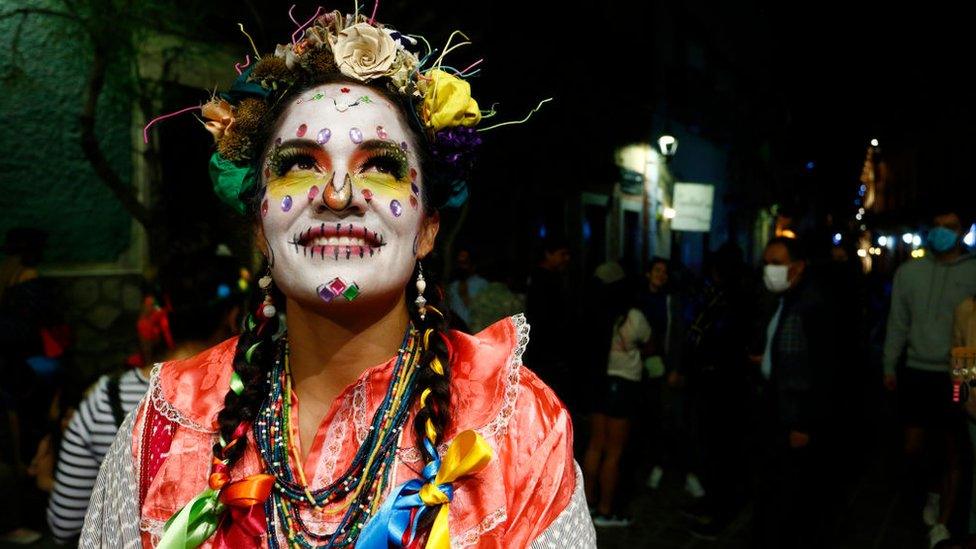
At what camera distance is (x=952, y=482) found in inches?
202

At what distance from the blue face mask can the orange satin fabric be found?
462 cm

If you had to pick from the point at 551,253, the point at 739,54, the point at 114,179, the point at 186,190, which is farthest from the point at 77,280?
the point at 739,54

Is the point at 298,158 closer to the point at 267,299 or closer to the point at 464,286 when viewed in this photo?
the point at 267,299

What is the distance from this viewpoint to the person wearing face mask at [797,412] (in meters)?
4.59

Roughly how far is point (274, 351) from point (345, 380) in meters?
0.23

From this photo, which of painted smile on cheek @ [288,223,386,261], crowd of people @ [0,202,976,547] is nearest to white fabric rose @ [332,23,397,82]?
painted smile on cheek @ [288,223,386,261]

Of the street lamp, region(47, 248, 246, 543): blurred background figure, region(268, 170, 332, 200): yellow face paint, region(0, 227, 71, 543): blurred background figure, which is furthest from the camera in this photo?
the street lamp

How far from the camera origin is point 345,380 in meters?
1.84

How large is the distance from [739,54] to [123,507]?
2676 cm

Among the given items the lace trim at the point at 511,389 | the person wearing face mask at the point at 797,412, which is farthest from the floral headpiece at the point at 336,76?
the person wearing face mask at the point at 797,412

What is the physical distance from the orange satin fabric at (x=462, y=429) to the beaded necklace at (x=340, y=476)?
3cm

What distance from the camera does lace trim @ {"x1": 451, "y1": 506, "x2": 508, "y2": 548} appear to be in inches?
65.4

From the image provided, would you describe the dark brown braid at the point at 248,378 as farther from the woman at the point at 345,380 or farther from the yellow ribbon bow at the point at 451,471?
the yellow ribbon bow at the point at 451,471

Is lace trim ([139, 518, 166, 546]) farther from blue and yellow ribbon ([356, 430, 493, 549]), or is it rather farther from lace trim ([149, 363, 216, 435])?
blue and yellow ribbon ([356, 430, 493, 549])
